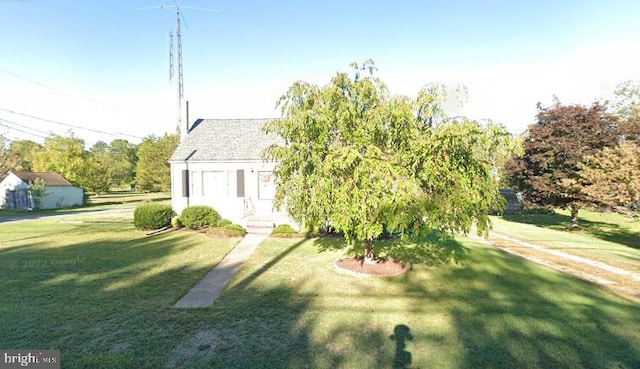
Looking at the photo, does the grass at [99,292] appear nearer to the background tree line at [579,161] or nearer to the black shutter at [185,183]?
the black shutter at [185,183]

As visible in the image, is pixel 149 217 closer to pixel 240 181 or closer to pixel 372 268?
pixel 240 181

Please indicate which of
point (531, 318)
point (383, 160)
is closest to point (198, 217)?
point (383, 160)

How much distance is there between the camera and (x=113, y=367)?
4145 millimetres

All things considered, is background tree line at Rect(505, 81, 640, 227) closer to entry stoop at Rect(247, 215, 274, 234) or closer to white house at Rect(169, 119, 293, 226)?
entry stoop at Rect(247, 215, 274, 234)

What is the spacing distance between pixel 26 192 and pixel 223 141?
26455 mm

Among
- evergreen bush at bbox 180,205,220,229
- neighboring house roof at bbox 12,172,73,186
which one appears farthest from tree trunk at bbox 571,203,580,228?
neighboring house roof at bbox 12,172,73,186

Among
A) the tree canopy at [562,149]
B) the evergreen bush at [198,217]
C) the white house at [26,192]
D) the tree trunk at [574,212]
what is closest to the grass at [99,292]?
the evergreen bush at [198,217]

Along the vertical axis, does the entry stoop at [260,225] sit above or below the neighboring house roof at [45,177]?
below

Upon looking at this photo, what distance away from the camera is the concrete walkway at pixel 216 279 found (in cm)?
656

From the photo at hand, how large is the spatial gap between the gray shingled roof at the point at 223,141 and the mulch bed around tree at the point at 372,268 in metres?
9.11

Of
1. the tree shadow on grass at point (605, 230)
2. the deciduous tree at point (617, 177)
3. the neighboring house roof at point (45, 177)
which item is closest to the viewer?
the deciduous tree at point (617, 177)

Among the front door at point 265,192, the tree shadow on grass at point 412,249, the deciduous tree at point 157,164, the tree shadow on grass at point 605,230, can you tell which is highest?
the deciduous tree at point 157,164

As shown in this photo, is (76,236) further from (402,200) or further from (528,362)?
(528,362)

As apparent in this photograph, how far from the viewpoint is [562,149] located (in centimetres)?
1537
